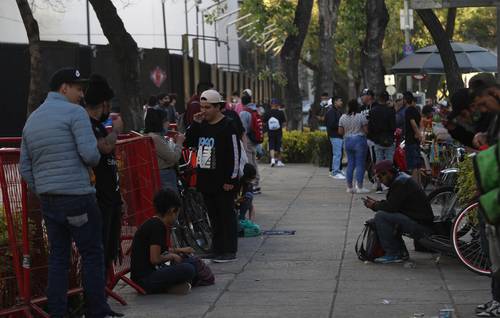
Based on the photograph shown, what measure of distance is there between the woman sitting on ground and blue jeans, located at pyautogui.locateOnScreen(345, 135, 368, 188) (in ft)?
24.6

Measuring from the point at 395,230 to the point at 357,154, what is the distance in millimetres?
8179

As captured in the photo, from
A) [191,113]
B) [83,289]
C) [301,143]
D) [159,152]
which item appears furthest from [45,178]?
[301,143]

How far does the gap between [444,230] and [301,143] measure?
17012 mm

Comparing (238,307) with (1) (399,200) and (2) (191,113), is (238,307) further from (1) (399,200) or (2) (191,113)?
(2) (191,113)

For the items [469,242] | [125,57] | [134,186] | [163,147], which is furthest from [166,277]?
[125,57]

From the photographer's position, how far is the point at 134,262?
927cm

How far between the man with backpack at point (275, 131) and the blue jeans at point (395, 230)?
15090 mm

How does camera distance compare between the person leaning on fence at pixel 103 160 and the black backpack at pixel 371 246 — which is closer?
the person leaning on fence at pixel 103 160

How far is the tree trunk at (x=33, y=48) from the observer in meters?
15.6

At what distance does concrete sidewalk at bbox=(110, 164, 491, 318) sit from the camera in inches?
336

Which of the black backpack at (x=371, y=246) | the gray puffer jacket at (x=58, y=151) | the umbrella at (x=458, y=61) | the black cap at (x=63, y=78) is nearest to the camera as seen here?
the gray puffer jacket at (x=58, y=151)

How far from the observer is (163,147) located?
445 inches

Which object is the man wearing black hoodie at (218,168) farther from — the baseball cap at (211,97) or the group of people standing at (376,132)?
the group of people standing at (376,132)

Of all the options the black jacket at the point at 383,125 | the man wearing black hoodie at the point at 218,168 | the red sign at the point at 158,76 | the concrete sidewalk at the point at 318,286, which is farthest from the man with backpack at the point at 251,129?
the red sign at the point at 158,76
